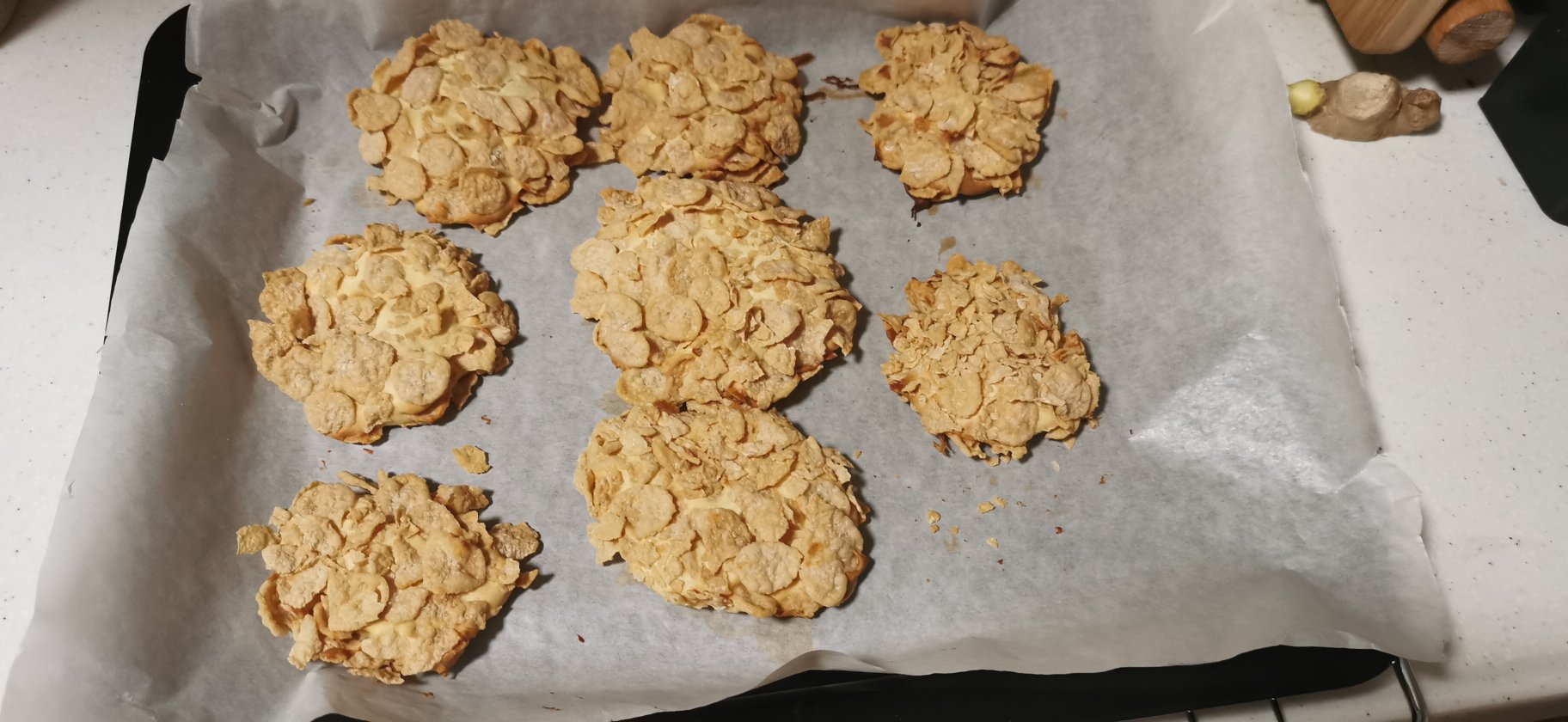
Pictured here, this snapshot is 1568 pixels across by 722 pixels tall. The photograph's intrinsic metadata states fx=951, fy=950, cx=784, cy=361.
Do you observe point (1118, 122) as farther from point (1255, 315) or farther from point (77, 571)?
point (77, 571)

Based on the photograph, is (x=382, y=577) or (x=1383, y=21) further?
(x=1383, y=21)

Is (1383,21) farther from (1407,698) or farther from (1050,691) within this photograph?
(1050,691)

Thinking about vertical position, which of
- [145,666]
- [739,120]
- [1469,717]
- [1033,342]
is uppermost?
[739,120]

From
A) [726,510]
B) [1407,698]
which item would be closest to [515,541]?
[726,510]

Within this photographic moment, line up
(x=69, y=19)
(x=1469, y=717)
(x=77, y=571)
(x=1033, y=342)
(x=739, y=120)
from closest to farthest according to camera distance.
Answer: (x=77, y=571) < (x=1469, y=717) < (x=1033, y=342) < (x=739, y=120) < (x=69, y=19)

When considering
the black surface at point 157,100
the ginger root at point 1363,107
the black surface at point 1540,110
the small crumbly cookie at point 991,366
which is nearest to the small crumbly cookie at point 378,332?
the black surface at point 157,100

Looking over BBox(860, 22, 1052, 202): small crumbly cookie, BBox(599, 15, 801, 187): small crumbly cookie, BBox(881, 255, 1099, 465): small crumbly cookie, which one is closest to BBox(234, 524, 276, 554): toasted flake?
BBox(599, 15, 801, 187): small crumbly cookie

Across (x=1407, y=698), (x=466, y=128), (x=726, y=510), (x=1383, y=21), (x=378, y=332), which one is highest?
(x=1383, y=21)

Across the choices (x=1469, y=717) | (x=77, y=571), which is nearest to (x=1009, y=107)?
(x=1469, y=717)
